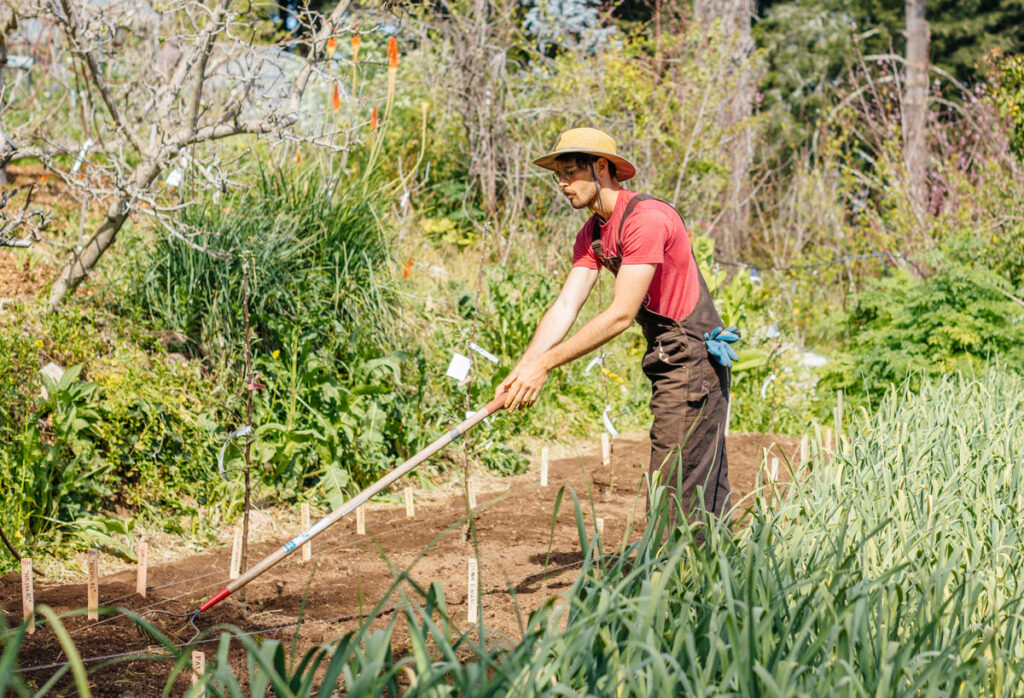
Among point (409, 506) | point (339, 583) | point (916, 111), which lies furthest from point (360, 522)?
point (916, 111)

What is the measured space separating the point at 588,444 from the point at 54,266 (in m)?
3.82

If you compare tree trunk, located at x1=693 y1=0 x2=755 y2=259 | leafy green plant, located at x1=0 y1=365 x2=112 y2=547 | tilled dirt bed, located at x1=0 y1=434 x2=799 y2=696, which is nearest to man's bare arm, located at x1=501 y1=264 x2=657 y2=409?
tilled dirt bed, located at x1=0 y1=434 x2=799 y2=696

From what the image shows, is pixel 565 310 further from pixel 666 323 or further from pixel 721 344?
pixel 721 344

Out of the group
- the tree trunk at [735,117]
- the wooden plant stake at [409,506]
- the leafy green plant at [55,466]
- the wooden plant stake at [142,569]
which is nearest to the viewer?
the wooden plant stake at [142,569]

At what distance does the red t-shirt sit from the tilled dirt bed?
707mm

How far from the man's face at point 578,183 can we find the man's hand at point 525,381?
673mm

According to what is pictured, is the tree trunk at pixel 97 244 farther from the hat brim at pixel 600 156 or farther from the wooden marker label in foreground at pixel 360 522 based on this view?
the hat brim at pixel 600 156

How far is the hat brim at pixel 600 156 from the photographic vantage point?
12.4 feet

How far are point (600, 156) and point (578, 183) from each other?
13cm

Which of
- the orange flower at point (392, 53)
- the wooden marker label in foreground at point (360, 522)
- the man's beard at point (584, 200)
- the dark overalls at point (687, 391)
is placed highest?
the orange flower at point (392, 53)

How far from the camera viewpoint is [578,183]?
12.8 feet

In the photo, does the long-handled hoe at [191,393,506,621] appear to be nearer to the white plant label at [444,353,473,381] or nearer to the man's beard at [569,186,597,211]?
the white plant label at [444,353,473,381]

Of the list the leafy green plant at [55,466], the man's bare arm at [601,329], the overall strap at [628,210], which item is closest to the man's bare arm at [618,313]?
the man's bare arm at [601,329]

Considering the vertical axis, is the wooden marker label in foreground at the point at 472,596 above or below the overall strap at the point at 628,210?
below
